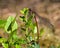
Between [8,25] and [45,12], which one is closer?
[8,25]

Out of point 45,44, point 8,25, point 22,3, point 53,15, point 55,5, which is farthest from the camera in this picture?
point 22,3

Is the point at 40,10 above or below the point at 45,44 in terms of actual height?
above

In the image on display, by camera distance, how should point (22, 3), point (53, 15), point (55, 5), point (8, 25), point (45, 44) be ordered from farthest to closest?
point (22, 3) < point (55, 5) < point (53, 15) < point (45, 44) < point (8, 25)

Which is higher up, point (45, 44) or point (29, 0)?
point (29, 0)

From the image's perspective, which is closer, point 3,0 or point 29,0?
point 3,0

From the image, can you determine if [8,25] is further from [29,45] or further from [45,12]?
[45,12]

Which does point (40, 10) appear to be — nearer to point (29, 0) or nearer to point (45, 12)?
point (45, 12)

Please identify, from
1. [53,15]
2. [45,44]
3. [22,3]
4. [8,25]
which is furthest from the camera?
[22,3]

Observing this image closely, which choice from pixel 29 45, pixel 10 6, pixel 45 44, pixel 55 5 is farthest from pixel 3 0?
pixel 29 45

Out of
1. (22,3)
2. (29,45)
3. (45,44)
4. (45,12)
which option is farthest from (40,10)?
(29,45)
